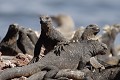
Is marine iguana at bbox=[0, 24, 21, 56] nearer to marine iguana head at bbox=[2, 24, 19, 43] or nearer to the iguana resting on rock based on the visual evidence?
marine iguana head at bbox=[2, 24, 19, 43]

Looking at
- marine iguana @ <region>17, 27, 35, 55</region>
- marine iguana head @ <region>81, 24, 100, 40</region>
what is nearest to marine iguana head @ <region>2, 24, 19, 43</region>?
marine iguana @ <region>17, 27, 35, 55</region>

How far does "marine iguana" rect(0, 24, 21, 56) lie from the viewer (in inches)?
991

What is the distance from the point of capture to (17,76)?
1823cm

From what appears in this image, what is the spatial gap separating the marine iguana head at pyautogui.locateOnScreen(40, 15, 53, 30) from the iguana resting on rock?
0.88m

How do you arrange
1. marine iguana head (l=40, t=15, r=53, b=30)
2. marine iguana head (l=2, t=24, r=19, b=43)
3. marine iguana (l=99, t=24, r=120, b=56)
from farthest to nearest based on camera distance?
marine iguana (l=99, t=24, r=120, b=56) < marine iguana head (l=2, t=24, r=19, b=43) < marine iguana head (l=40, t=15, r=53, b=30)

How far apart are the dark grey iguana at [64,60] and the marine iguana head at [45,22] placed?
88cm

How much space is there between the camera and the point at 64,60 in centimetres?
1930

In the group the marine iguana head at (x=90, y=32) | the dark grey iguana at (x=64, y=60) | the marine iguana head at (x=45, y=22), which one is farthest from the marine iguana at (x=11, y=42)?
the dark grey iguana at (x=64, y=60)

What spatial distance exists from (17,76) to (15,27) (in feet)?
22.9

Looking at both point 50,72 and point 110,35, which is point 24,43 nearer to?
point 50,72

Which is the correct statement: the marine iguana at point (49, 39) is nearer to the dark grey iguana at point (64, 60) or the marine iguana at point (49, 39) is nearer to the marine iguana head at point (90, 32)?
the marine iguana head at point (90, 32)

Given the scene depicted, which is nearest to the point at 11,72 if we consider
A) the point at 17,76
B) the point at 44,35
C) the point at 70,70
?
the point at 17,76

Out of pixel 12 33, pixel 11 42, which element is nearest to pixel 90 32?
pixel 12 33

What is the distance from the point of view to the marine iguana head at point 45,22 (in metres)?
19.6
